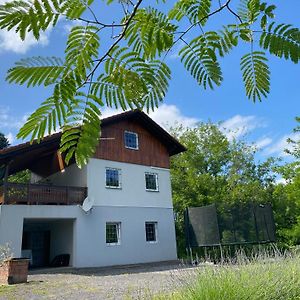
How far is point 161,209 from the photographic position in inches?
751

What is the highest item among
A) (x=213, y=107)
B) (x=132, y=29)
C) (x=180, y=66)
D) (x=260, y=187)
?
(x=260, y=187)

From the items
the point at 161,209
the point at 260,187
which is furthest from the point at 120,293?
the point at 260,187

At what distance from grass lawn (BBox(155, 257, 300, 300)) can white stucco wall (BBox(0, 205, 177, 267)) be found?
9.97 metres

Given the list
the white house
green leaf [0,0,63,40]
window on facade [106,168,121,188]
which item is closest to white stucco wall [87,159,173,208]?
the white house

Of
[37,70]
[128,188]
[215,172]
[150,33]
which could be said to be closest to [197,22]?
[150,33]

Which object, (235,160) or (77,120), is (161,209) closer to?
(235,160)

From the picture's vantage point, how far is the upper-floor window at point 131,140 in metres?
18.9

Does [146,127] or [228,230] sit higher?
[146,127]

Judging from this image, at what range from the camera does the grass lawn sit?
5.00 m

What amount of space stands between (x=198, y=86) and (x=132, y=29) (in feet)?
1.07

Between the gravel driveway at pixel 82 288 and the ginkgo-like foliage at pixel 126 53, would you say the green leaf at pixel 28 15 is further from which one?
the gravel driveway at pixel 82 288

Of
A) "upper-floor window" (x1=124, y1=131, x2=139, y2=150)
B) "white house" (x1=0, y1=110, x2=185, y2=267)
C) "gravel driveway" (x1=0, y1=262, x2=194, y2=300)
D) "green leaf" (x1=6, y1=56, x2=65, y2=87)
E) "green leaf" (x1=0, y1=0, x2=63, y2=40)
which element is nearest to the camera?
"green leaf" (x1=0, y1=0, x2=63, y2=40)

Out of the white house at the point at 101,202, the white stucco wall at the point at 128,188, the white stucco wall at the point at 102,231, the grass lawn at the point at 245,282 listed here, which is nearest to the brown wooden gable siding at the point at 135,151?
the white house at the point at 101,202

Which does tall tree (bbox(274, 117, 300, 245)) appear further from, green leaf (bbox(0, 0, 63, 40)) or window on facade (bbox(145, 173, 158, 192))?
green leaf (bbox(0, 0, 63, 40))
